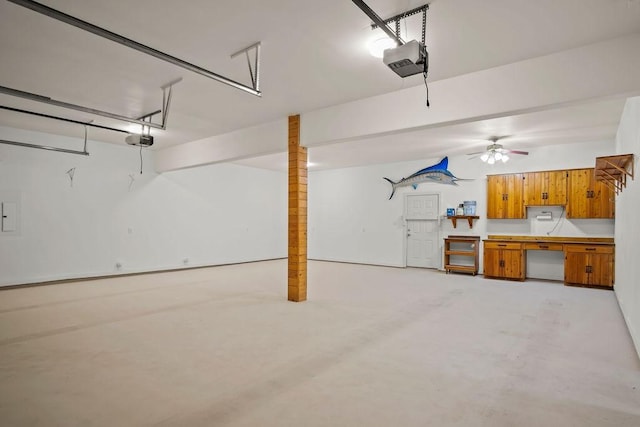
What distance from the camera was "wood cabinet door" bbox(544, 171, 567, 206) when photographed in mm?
7453

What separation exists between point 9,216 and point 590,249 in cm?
1114

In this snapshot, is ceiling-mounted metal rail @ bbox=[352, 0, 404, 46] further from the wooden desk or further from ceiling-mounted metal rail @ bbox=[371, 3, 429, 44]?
the wooden desk

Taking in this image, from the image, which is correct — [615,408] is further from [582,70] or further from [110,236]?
[110,236]

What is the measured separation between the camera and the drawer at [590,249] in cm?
664

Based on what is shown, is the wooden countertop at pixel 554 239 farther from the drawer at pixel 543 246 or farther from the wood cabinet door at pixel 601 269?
the wood cabinet door at pixel 601 269

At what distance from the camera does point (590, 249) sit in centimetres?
681

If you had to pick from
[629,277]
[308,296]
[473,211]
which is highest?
[473,211]

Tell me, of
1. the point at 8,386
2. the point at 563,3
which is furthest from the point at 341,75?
the point at 8,386

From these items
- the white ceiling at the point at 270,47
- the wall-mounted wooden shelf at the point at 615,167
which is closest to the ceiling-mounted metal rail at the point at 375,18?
the white ceiling at the point at 270,47

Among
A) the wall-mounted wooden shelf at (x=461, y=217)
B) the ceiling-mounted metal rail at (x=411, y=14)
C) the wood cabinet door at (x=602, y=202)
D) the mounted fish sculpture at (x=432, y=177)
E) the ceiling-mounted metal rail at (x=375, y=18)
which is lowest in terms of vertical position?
the wall-mounted wooden shelf at (x=461, y=217)

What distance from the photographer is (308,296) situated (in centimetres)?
586

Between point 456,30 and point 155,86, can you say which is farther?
point 155,86

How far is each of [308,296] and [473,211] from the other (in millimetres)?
5112

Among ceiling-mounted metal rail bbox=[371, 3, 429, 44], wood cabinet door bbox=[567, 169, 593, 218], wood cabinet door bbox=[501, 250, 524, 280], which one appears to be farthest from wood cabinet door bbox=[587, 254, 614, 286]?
ceiling-mounted metal rail bbox=[371, 3, 429, 44]
